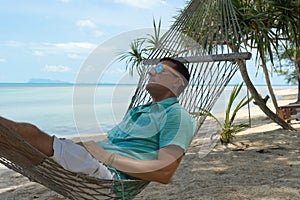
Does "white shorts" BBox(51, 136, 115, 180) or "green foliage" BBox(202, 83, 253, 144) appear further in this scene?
"green foliage" BBox(202, 83, 253, 144)

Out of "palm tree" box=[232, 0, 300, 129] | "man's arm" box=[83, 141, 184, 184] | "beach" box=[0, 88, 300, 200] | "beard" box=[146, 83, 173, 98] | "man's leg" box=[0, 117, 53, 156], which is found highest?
"palm tree" box=[232, 0, 300, 129]

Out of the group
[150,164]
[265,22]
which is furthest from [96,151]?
[265,22]

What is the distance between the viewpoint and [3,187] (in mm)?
3281

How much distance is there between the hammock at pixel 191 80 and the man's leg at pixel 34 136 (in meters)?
0.04

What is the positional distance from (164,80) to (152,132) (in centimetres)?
29

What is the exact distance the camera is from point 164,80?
173cm

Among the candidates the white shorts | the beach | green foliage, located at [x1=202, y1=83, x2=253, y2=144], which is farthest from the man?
green foliage, located at [x1=202, y1=83, x2=253, y2=144]

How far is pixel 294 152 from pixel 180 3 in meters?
2.99

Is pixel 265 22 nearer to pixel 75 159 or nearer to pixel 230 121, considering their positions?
pixel 230 121

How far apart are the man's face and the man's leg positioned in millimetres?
571

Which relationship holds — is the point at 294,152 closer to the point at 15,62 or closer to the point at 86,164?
the point at 86,164

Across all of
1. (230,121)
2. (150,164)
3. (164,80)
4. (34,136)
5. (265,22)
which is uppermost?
(265,22)

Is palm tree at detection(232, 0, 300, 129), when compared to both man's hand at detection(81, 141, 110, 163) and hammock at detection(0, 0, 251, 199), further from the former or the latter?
man's hand at detection(81, 141, 110, 163)

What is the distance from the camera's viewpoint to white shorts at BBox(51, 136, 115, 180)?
4.46 ft
